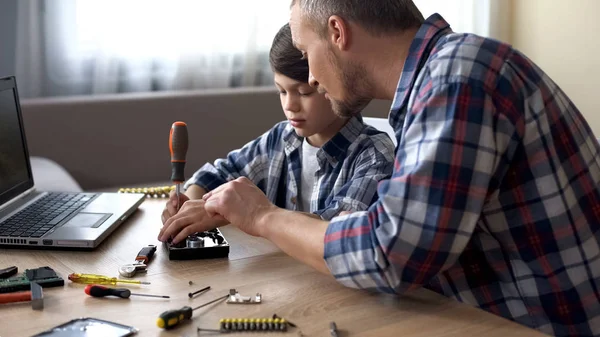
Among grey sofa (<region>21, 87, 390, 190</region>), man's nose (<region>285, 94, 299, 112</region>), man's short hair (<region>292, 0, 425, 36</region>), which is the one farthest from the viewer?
grey sofa (<region>21, 87, 390, 190</region>)

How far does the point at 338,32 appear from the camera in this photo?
1.33 m

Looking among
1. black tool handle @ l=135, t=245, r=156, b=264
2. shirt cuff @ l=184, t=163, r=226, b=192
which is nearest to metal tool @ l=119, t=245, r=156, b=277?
black tool handle @ l=135, t=245, r=156, b=264

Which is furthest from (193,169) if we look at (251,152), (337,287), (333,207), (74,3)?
(337,287)

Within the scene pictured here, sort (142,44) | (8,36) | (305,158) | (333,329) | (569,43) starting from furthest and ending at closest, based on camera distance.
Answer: (569,43) → (142,44) → (8,36) → (305,158) → (333,329)

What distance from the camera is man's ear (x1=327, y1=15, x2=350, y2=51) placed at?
1314 millimetres

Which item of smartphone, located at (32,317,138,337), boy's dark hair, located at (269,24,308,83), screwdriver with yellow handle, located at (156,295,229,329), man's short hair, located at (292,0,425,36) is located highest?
man's short hair, located at (292,0,425,36)

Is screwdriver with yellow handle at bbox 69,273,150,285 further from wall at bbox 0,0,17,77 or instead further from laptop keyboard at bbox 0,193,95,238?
wall at bbox 0,0,17,77

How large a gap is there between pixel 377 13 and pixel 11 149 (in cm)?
91

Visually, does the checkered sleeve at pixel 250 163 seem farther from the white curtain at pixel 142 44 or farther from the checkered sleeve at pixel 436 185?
the white curtain at pixel 142 44

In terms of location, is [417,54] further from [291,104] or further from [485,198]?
[291,104]

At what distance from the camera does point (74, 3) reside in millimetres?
3221

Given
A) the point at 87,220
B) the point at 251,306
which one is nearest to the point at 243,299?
the point at 251,306

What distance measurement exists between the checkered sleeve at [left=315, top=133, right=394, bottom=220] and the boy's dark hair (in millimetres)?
218

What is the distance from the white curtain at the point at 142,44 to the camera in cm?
319
